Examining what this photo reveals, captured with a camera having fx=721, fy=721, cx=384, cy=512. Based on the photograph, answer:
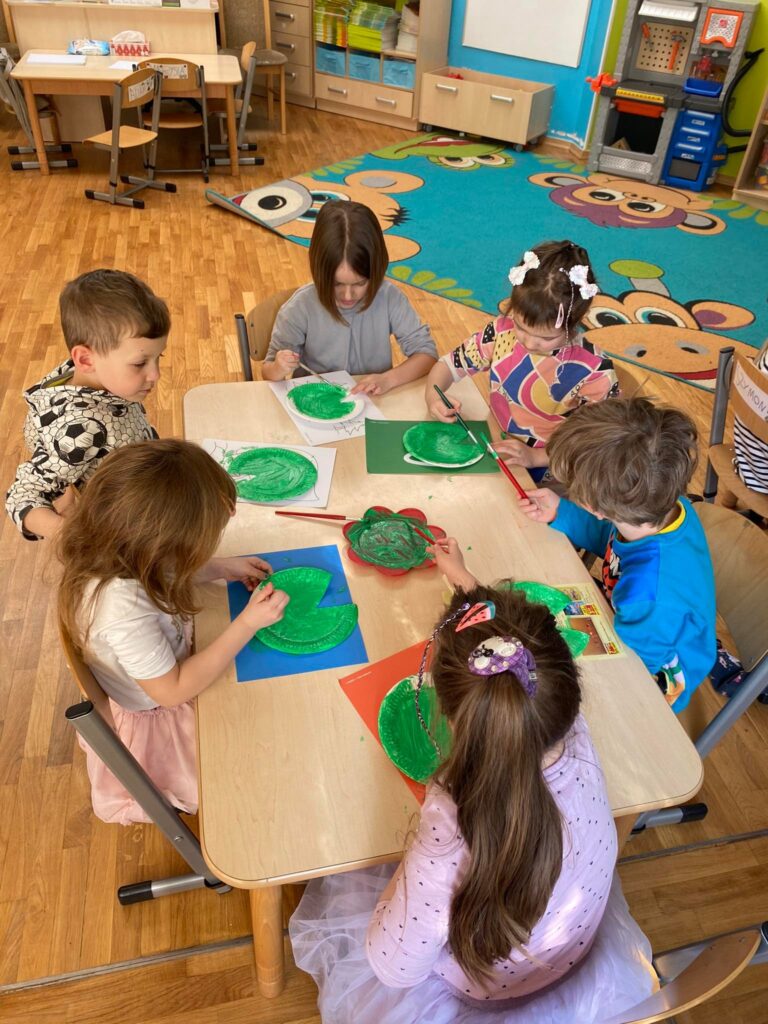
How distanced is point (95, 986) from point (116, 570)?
2.91 feet

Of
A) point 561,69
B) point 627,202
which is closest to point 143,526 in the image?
point 627,202

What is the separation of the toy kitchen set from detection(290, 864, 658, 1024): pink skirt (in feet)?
16.9

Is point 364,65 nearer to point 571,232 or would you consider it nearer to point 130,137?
point 130,137

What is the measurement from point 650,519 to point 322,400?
822mm

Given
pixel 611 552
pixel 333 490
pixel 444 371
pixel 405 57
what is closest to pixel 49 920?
pixel 333 490

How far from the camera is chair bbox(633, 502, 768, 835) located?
4.36 feet

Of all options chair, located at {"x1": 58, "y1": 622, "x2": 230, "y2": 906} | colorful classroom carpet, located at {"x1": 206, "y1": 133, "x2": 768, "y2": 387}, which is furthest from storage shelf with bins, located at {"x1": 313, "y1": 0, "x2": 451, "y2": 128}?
chair, located at {"x1": 58, "y1": 622, "x2": 230, "y2": 906}

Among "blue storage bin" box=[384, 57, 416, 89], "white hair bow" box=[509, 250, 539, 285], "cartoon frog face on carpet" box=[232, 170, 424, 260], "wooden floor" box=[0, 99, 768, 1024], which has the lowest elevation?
"wooden floor" box=[0, 99, 768, 1024]

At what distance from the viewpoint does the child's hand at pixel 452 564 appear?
4.06 feet

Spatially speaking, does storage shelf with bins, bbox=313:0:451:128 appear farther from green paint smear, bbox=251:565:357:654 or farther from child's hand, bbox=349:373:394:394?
green paint smear, bbox=251:565:357:654

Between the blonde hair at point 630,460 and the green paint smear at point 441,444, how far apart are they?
1.11 ft

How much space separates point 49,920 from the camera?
4.79ft

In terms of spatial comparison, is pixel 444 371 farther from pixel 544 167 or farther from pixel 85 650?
pixel 544 167

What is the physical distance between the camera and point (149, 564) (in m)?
1.06
